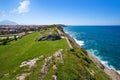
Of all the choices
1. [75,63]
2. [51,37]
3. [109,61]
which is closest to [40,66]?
[75,63]

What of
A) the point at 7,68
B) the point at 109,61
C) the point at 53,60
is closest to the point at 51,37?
the point at 109,61

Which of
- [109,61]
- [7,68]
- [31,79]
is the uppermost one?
[31,79]

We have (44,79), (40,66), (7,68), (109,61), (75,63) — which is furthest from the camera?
(109,61)

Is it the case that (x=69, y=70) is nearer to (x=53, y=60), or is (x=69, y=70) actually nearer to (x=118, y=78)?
(x=53, y=60)

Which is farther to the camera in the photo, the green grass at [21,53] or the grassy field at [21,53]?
the green grass at [21,53]

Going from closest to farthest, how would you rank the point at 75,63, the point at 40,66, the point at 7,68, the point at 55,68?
the point at 55,68
the point at 40,66
the point at 75,63
the point at 7,68

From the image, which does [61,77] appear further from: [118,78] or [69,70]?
[118,78]

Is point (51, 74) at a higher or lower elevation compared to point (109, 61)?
higher

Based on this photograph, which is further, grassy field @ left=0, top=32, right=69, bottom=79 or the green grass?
the green grass

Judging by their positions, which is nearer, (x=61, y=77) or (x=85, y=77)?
(x=61, y=77)
